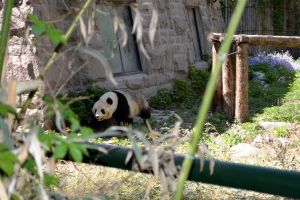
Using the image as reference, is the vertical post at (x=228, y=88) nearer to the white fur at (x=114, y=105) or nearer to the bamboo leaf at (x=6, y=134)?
the white fur at (x=114, y=105)

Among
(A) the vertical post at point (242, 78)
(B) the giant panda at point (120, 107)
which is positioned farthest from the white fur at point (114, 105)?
(A) the vertical post at point (242, 78)

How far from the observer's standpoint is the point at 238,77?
695 centimetres

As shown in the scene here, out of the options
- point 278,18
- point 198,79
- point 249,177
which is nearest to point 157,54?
point 198,79

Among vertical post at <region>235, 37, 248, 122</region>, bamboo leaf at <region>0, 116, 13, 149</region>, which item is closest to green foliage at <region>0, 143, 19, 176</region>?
bamboo leaf at <region>0, 116, 13, 149</region>

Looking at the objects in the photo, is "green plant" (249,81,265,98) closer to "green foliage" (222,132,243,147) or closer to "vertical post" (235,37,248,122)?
"vertical post" (235,37,248,122)

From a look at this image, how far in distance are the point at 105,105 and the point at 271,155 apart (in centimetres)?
251

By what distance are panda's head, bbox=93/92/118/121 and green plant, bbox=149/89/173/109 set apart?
1.71 m

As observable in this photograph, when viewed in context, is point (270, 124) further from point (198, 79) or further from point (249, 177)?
point (249, 177)

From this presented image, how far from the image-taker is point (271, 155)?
16.5 ft

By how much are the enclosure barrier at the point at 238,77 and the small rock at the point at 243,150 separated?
1.13 m

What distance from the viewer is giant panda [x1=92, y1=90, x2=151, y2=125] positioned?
696 cm

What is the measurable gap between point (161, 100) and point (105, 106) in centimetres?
207

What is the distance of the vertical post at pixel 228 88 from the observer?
7.16 m

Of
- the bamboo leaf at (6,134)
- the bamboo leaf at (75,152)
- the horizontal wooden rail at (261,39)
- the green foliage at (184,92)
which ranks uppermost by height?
the bamboo leaf at (6,134)
